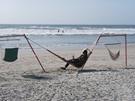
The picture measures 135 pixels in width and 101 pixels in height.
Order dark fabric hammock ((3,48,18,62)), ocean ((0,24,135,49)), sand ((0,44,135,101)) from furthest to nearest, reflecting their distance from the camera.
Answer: ocean ((0,24,135,49)) < dark fabric hammock ((3,48,18,62)) < sand ((0,44,135,101))

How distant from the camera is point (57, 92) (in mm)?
8633

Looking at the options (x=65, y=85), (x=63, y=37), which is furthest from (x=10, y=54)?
(x=63, y=37)

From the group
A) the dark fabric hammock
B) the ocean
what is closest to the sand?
the dark fabric hammock

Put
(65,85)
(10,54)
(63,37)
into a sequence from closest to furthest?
(65,85) → (10,54) → (63,37)

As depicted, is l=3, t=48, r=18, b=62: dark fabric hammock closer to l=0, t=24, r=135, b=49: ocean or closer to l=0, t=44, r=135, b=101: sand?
l=0, t=44, r=135, b=101: sand

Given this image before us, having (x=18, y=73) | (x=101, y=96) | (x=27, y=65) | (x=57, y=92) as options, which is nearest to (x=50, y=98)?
(x=57, y=92)

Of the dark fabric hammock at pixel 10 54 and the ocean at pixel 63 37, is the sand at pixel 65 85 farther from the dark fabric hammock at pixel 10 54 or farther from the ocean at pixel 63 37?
the ocean at pixel 63 37

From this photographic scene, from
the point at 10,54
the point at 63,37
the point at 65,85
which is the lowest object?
the point at 63,37

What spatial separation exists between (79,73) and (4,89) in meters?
3.48

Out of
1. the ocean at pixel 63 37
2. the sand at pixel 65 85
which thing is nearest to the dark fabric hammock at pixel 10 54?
the sand at pixel 65 85

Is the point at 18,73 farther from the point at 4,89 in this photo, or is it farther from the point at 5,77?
the point at 4,89

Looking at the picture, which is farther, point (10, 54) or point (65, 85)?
point (10, 54)

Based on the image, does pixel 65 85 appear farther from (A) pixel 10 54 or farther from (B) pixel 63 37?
(B) pixel 63 37

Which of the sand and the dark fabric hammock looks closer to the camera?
the sand
